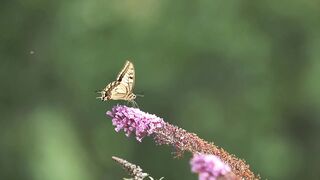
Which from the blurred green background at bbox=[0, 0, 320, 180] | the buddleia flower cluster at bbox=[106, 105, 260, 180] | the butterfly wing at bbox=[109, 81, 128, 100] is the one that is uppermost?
the blurred green background at bbox=[0, 0, 320, 180]

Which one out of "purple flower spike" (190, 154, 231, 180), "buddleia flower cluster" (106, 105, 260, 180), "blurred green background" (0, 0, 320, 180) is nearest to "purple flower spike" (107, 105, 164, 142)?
"buddleia flower cluster" (106, 105, 260, 180)

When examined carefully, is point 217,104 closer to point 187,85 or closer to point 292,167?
point 187,85

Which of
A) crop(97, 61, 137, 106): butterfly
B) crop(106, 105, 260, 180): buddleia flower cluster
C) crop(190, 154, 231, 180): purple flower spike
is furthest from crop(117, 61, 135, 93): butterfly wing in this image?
crop(190, 154, 231, 180): purple flower spike

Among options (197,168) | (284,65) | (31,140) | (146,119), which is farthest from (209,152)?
(284,65)

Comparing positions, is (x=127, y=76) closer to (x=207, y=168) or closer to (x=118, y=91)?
(x=118, y=91)

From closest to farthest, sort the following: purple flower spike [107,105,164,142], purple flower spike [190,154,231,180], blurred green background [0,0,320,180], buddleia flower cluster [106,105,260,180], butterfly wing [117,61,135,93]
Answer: purple flower spike [190,154,231,180] < buddleia flower cluster [106,105,260,180] < purple flower spike [107,105,164,142] < butterfly wing [117,61,135,93] < blurred green background [0,0,320,180]

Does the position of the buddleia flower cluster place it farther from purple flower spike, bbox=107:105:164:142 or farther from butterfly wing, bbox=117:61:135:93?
butterfly wing, bbox=117:61:135:93

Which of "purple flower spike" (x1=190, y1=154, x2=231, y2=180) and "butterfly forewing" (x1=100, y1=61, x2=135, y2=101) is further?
"butterfly forewing" (x1=100, y1=61, x2=135, y2=101)

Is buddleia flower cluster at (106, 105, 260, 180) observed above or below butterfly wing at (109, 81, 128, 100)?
below

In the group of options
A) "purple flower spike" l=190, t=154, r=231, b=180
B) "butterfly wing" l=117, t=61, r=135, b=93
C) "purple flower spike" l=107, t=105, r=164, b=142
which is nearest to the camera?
"purple flower spike" l=190, t=154, r=231, b=180
